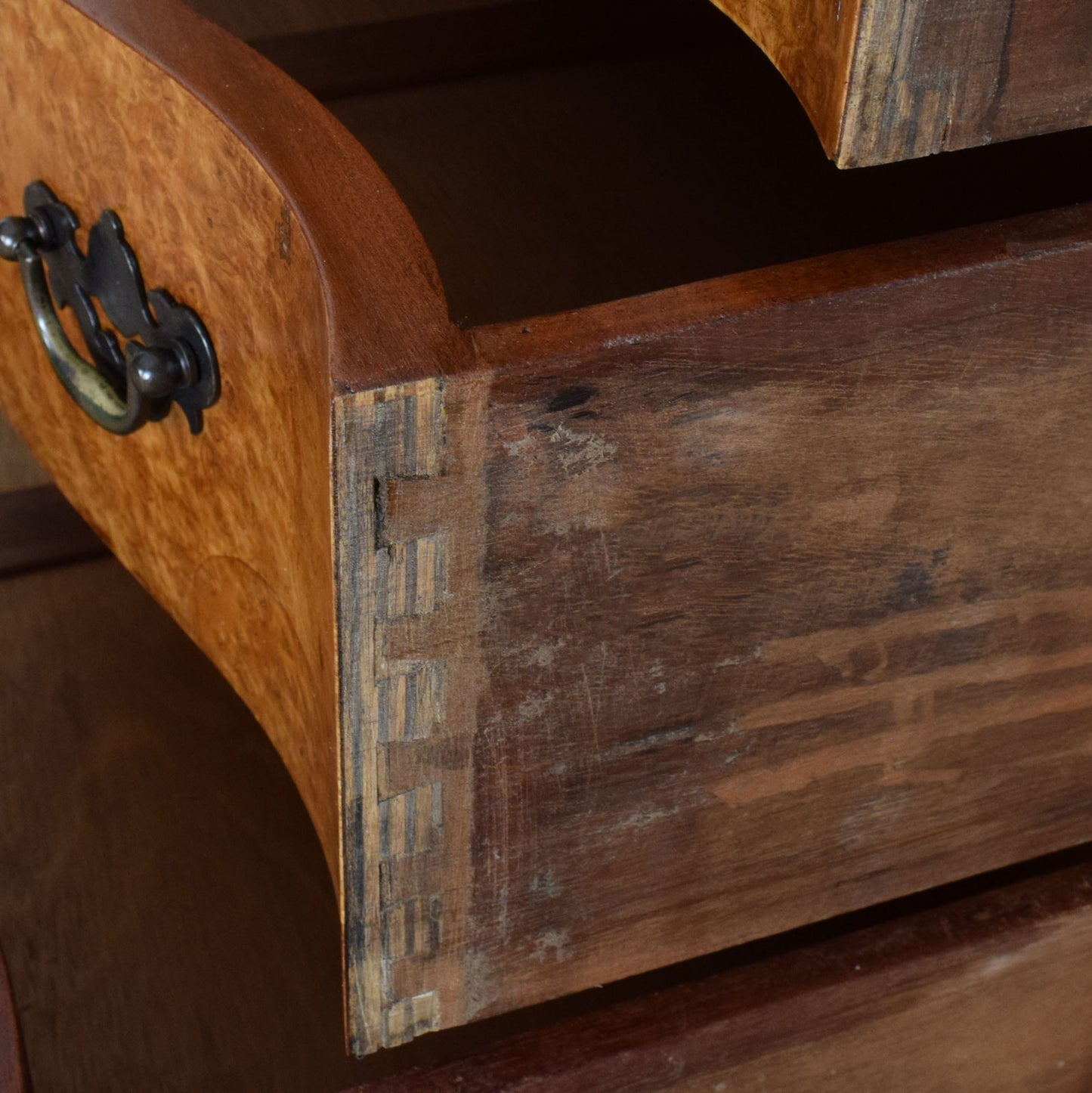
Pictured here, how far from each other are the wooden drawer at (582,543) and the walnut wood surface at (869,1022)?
0.03 metres

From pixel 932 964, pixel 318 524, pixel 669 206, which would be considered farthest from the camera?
pixel 669 206

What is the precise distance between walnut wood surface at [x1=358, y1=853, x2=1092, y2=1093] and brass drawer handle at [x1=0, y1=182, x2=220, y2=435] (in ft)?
0.77

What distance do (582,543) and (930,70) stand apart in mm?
138

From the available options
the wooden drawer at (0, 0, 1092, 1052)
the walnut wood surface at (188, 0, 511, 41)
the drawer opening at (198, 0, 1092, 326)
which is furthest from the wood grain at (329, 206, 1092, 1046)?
the walnut wood surface at (188, 0, 511, 41)

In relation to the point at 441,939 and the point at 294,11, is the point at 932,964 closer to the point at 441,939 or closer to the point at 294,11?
the point at 441,939

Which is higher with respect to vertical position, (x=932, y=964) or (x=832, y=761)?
(x=832, y=761)

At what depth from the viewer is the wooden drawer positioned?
13.1 inches

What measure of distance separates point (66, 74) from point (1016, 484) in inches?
12.1

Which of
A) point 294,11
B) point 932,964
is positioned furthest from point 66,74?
point 932,964

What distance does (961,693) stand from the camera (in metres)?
0.46

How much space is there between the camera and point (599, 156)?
658 millimetres

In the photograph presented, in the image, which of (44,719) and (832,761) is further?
(44,719)

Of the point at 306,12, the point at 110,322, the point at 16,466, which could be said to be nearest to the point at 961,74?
the point at 110,322

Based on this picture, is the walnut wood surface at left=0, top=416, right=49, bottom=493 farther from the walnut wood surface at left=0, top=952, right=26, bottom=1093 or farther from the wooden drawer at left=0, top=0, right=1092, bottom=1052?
the walnut wood surface at left=0, top=952, right=26, bottom=1093
